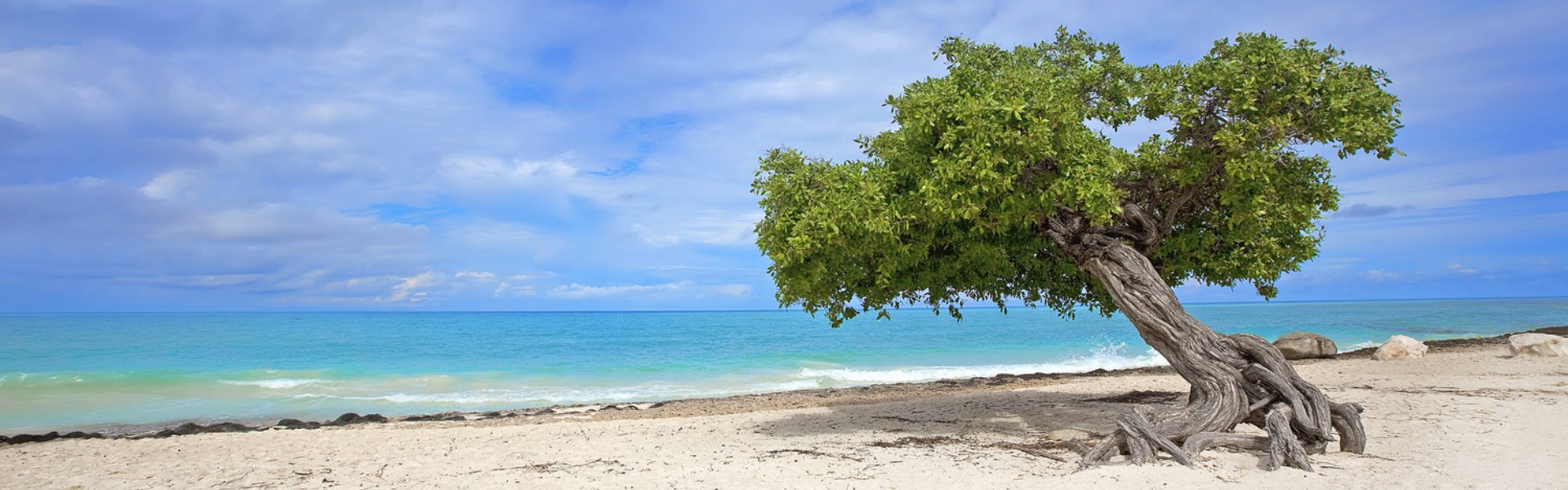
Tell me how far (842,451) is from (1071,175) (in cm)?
398

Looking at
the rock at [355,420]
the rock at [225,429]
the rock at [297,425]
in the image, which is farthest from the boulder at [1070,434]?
the rock at [225,429]

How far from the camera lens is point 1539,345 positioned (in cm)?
2091

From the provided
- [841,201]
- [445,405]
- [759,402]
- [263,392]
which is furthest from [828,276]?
[263,392]

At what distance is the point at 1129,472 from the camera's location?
7508mm

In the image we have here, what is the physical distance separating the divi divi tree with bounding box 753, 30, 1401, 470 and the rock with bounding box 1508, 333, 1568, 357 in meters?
15.5

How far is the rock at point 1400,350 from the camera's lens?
22.4 meters

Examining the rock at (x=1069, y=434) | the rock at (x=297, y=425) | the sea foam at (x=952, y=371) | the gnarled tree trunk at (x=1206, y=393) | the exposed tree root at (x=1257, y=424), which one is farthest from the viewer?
the sea foam at (x=952, y=371)

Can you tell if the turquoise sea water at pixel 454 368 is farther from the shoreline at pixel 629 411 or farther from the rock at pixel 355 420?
the rock at pixel 355 420

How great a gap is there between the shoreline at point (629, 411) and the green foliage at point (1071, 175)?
588 centimetres

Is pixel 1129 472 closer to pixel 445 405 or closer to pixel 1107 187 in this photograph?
pixel 1107 187

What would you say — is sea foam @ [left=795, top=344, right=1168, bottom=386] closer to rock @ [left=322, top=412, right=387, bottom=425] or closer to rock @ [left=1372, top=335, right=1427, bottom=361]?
rock @ [left=1372, top=335, right=1427, bottom=361]

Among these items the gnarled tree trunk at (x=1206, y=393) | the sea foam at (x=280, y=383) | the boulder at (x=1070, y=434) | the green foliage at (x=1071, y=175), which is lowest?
the boulder at (x=1070, y=434)

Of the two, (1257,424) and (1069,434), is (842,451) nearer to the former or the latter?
(1069,434)

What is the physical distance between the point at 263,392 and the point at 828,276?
20302 millimetres
